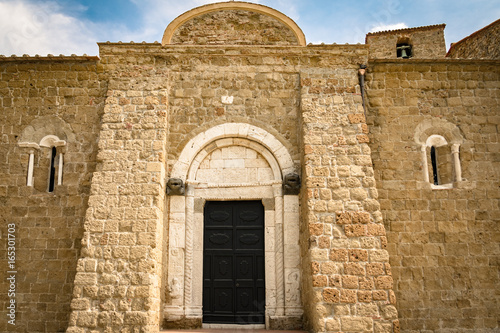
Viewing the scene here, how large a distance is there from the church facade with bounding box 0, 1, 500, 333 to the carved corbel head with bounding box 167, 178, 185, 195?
0.08 ft

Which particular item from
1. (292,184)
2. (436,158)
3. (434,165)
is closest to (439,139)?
(436,158)

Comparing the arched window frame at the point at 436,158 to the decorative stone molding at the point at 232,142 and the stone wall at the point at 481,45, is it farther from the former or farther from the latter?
the stone wall at the point at 481,45

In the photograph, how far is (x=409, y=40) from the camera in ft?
47.2

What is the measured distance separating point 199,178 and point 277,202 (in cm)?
143

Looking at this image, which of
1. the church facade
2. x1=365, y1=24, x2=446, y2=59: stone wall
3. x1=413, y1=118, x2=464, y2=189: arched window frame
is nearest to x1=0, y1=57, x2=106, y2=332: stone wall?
the church facade

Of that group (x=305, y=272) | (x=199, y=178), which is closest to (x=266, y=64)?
(x=199, y=178)

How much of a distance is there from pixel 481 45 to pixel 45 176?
10.2 m

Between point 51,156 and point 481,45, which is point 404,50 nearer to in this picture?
point 481,45

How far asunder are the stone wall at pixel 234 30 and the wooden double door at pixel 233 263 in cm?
321

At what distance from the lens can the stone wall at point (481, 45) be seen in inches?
395

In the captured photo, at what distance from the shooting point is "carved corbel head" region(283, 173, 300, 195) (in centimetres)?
739

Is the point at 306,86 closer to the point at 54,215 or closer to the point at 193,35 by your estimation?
the point at 193,35

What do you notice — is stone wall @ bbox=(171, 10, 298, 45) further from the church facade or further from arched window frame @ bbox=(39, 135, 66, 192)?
arched window frame @ bbox=(39, 135, 66, 192)

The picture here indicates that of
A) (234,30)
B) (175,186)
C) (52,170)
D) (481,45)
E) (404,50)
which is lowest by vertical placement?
(175,186)
